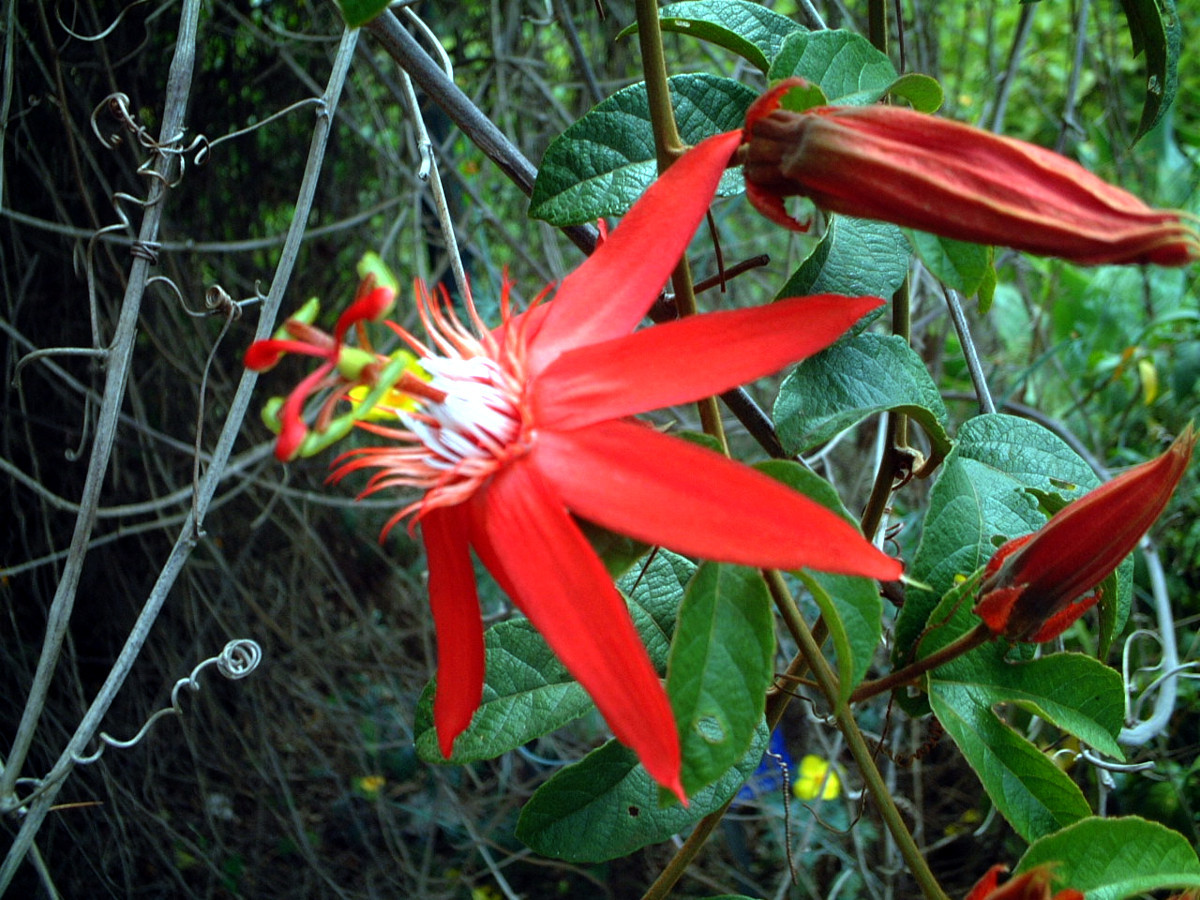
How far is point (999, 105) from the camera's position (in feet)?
4.24

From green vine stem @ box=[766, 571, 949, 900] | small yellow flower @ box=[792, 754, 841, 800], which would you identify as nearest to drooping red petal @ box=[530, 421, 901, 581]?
green vine stem @ box=[766, 571, 949, 900]

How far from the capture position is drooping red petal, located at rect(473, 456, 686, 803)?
325 millimetres

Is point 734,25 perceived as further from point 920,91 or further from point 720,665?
point 720,665

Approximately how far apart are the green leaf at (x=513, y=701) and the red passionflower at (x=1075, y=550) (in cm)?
21

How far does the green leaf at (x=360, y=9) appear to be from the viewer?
13.8 inches

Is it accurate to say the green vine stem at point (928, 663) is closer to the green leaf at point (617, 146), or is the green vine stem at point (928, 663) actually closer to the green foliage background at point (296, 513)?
the green leaf at point (617, 146)

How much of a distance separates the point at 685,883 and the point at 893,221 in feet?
4.63

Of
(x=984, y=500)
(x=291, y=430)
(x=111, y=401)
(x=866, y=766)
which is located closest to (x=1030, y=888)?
(x=866, y=766)

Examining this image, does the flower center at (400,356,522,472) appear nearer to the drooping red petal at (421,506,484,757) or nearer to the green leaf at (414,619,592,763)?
the drooping red petal at (421,506,484,757)

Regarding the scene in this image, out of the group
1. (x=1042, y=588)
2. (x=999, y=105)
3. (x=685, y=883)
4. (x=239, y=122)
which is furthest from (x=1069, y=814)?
(x=239, y=122)

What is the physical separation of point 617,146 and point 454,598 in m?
0.24

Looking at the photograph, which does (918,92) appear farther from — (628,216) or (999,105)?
(999,105)

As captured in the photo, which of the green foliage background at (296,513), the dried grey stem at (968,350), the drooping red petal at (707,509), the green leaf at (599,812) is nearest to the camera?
the drooping red petal at (707,509)

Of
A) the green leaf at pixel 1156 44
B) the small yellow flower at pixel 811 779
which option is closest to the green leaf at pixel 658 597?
the green leaf at pixel 1156 44
